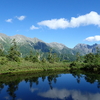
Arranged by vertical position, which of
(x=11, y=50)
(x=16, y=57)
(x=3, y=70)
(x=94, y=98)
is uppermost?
(x=11, y=50)

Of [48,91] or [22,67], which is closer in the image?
[48,91]

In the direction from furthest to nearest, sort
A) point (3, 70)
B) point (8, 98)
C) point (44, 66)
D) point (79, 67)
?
point (79, 67)
point (44, 66)
point (3, 70)
point (8, 98)

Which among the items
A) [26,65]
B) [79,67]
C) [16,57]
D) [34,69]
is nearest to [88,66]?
[79,67]

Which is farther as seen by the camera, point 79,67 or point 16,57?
point 79,67

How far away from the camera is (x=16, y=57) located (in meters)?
91.6

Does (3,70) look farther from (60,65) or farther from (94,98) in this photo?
(94,98)

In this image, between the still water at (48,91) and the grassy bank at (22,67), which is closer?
the still water at (48,91)

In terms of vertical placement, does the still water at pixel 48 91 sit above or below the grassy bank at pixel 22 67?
below

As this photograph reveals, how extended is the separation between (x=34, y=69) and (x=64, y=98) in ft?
171

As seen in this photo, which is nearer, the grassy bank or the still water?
the still water

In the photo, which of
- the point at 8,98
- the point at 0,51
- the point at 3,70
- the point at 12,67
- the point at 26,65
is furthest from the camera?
the point at 0,51

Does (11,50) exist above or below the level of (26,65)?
above

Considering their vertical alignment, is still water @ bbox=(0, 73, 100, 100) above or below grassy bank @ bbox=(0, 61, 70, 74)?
below

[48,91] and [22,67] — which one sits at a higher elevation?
[22,67]
